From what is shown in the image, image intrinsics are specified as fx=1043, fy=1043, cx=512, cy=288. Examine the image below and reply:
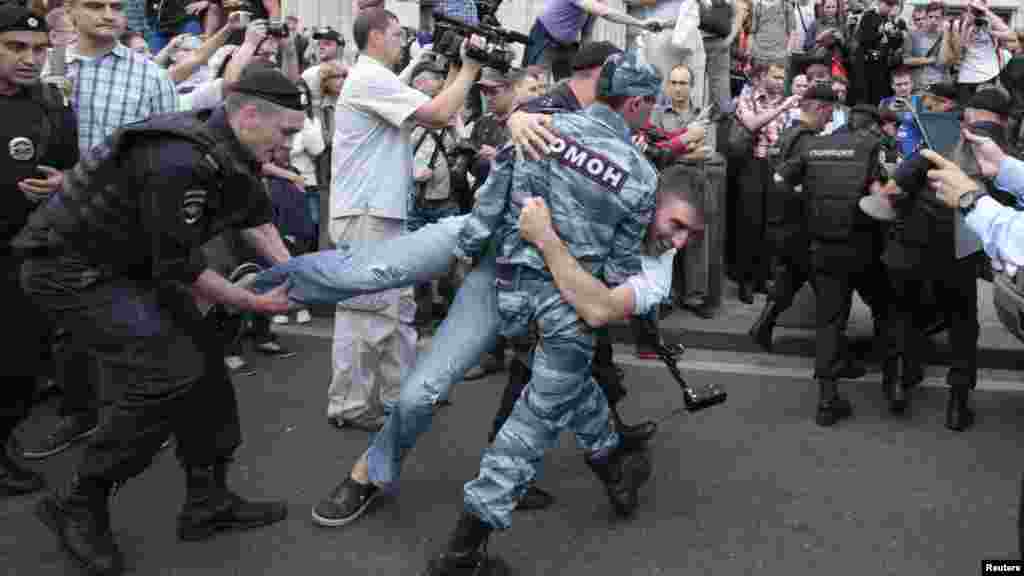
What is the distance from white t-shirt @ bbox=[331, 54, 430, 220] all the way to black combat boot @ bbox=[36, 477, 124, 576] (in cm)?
203

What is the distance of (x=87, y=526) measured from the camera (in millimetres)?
3912

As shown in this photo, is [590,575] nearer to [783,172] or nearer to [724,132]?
[783,172]

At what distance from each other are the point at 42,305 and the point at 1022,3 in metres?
16.4

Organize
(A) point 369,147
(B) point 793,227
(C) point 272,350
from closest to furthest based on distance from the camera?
(A) point 369,147 < (B) point 793,227 < (C) point 272,350

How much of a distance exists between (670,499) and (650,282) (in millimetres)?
1323

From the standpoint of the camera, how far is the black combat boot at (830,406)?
227 inches

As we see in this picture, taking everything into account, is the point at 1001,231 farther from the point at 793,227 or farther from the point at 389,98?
the point at 793,227

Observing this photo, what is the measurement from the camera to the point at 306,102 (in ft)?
28.9

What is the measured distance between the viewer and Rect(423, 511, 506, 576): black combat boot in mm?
3736

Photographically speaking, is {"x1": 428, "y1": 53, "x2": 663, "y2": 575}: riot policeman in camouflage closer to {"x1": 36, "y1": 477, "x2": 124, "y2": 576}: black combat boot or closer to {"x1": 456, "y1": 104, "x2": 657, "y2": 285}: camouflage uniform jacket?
{"x1": 456, "y1": 104, "x2": 657, "y2": 285}: camouflage uniform jacket

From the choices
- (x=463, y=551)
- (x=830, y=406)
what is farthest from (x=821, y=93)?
(x=463, y=551)

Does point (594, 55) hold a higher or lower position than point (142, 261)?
higher

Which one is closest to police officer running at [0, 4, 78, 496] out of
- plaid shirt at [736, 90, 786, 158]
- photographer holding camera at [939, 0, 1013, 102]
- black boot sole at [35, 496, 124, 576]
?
black boot sole at [35, 496, 124, 576]

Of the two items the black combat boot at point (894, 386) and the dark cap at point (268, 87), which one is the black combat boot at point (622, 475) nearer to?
the dark cap at point (268, 87)
